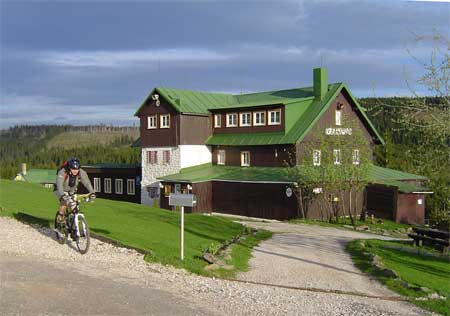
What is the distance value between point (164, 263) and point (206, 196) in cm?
2686

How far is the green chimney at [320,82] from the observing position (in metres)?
39.9

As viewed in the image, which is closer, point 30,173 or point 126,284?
point 126,284

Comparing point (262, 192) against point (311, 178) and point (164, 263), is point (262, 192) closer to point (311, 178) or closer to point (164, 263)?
point (311, 178)

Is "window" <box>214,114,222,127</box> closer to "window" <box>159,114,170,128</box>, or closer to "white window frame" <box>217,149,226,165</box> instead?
"white window frame" <box>217,149,226,165</box>

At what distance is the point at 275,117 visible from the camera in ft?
127

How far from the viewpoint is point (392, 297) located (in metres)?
10.4

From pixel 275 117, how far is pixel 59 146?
144536mm

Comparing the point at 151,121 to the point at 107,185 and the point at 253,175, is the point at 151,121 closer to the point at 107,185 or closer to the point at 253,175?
the point at 107,185

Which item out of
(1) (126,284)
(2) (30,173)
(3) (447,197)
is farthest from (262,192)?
(2) (30,173)

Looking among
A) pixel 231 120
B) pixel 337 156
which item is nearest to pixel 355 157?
pixel 337 156

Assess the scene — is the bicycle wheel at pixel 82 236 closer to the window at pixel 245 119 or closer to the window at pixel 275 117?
the window at pixel 275 117

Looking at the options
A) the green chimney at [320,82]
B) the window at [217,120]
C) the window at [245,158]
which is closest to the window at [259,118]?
the window at [245,158]

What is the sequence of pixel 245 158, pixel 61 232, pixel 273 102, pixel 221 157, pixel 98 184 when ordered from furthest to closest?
pixel 98 184 < pixel 221 157 < pixel 245 158 < pixel 273 102 < pixel 61 232

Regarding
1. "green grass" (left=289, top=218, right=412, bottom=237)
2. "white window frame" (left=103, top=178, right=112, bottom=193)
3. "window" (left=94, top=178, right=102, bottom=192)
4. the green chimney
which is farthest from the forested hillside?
"green grass" (left=289, top=218, right=412, bottom=237)
